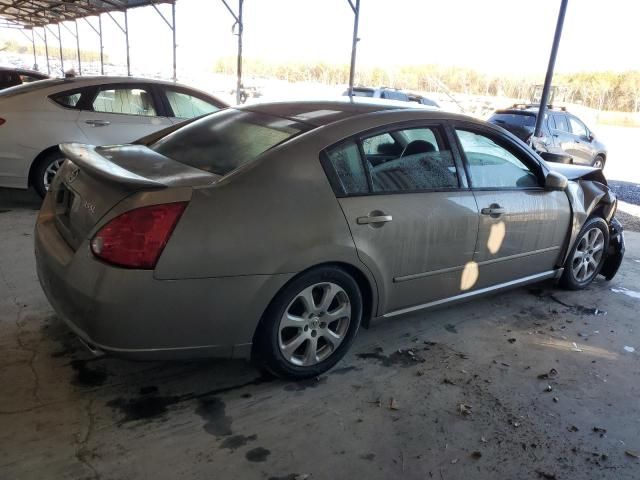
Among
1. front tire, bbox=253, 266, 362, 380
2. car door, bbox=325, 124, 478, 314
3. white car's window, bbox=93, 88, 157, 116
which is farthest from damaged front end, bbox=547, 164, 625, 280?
white car's window, bbox=93, 88, 157, 116

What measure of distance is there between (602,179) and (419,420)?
3.10 meters

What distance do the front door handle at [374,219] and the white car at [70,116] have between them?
412 centimetres

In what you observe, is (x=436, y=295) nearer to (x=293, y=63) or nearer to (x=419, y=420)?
(x=419, y=420)

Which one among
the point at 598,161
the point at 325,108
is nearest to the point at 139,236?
the point at 325,108

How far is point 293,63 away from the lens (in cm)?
4475

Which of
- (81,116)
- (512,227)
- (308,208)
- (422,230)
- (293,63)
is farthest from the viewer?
(293,63)

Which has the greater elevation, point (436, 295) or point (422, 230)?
point (422, 230)

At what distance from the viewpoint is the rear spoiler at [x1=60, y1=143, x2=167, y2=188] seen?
2.30m

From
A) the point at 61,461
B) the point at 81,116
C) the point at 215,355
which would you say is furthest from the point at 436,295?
the point at 81,116

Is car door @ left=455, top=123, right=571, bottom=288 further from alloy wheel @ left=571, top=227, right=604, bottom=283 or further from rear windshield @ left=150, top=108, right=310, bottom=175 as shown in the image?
rear windshield @ left=150, top=108, right=310, bottom=175

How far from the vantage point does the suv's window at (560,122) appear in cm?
1298

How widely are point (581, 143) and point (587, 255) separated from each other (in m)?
9.97

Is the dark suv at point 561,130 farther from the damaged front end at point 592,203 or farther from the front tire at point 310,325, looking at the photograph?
the front tire at point 310,325

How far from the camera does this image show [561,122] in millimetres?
13062
